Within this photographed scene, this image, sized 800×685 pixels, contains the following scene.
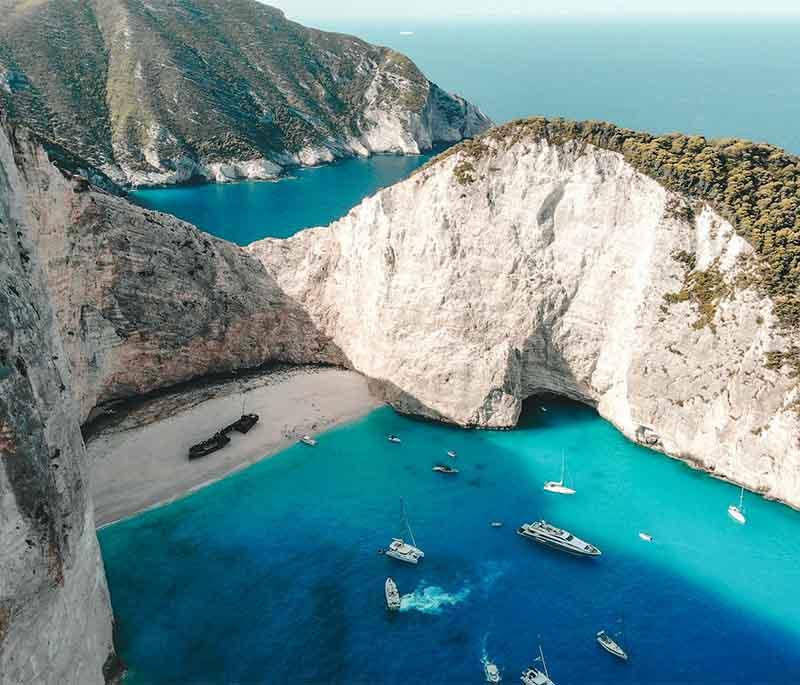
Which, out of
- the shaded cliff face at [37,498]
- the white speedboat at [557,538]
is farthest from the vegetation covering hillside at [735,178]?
the shaded cliff face at [37,498]

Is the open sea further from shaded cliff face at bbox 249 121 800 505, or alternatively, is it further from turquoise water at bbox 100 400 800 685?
shaded cliff face at bbox 249 121 800 505

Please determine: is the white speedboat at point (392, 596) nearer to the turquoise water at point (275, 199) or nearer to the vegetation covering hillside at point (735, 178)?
the vegetation covering hillside at point (735, 178)

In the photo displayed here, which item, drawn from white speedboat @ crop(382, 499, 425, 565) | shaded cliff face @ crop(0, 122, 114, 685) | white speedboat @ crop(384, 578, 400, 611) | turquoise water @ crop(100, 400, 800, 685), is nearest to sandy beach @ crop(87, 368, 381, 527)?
turquoise water @ crop(100, 400, 800, 685)

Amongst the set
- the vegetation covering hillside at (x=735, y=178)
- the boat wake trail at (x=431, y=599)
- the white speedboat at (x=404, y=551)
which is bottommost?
the boat wake trail at (x=431, y=599)

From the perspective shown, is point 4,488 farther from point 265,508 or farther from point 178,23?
point 178,23

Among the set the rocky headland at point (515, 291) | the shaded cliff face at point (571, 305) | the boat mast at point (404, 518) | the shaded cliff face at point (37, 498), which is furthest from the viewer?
the shaded cliff face at point (571, 305)

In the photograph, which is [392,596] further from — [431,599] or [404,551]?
[404,551]

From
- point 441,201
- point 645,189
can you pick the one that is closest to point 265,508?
point 441,201

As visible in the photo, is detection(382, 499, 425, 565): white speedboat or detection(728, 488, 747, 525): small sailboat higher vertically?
detection(728, 488, 747, 525): small sailboat
